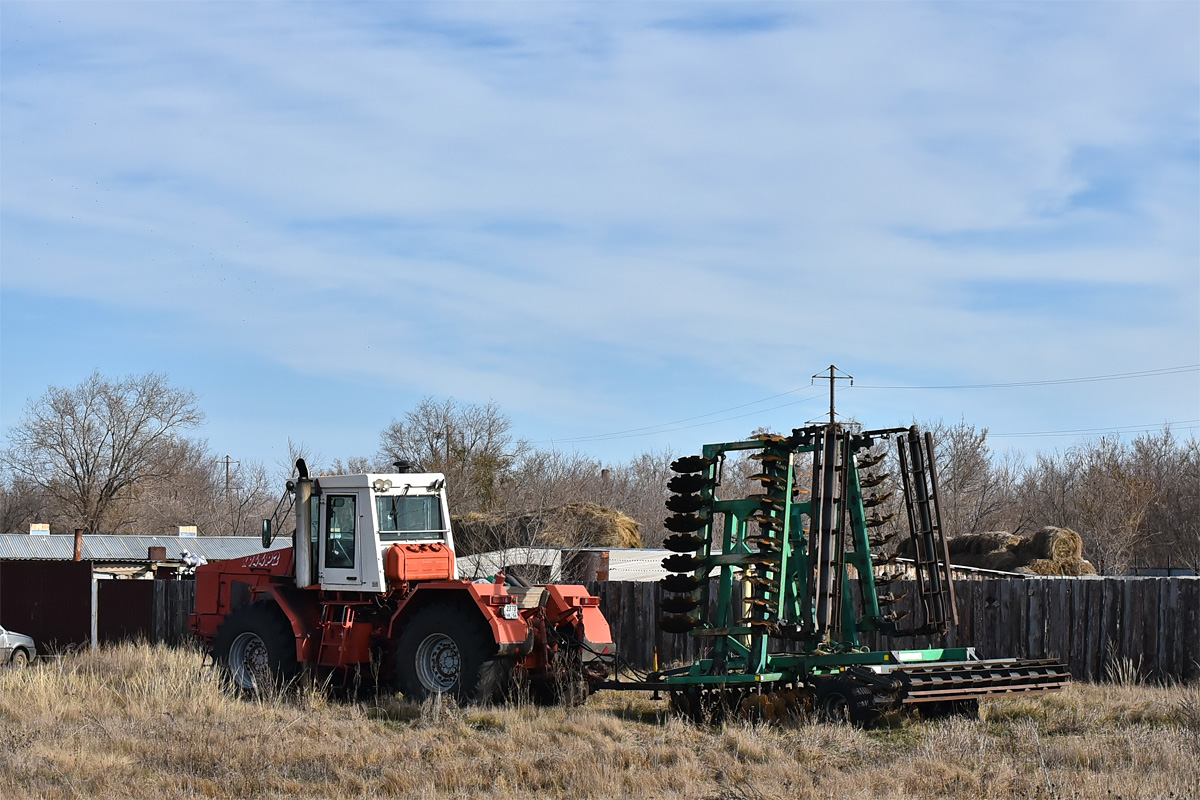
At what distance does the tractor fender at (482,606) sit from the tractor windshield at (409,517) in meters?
0.86

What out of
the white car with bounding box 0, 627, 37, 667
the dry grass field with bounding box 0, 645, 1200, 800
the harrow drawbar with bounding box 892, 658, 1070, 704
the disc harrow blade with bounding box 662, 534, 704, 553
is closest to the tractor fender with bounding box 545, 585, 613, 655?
the dry grass field with bounding box 0, 645, 1200, 800

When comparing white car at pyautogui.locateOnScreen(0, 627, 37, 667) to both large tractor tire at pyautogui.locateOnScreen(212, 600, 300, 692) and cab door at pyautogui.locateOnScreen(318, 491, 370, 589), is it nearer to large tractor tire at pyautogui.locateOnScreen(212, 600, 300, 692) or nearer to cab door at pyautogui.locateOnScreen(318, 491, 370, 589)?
large tractor tire at pyautogui.locateOnScreen(212, 600, 300, 692)

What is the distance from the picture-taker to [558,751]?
10.5m

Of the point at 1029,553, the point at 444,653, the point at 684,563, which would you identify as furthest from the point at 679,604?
the point at 1029,553

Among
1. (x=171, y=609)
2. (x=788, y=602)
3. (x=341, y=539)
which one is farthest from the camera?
(x=171, y=609)

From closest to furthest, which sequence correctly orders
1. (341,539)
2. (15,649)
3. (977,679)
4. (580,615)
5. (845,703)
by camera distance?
(845,703) → (977,679) → (580,615) → (341,539) → (15,649)

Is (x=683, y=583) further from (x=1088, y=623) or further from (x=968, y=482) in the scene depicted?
(x=968, y=482)

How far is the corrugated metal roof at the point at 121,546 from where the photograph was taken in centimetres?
3547

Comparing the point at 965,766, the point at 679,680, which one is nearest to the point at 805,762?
the point at 965,766

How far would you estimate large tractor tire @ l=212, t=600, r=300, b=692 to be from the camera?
14.9m

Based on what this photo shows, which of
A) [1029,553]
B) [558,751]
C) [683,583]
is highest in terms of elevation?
[683,583]

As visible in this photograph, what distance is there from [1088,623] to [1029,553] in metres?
10.4

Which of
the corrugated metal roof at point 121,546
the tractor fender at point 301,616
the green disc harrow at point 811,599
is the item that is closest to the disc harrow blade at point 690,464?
the green disc harrow at point 811,599

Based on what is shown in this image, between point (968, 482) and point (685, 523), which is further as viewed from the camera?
point (968, 482)
